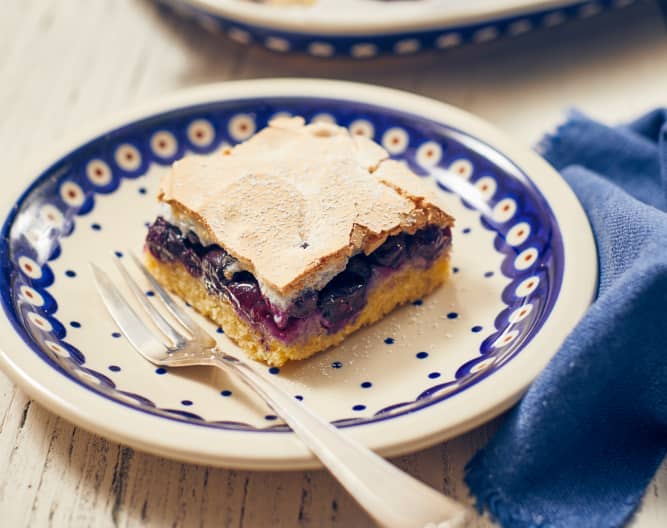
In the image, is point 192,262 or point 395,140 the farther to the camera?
point 395,140

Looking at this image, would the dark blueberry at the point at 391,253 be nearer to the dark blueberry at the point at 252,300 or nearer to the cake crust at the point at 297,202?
the cake crust at the point at 297,202

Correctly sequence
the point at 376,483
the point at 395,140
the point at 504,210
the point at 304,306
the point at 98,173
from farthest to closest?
the point at 395,140
the point at 98,173
the point at 504,210
the point at 304,306
the point at 376,483

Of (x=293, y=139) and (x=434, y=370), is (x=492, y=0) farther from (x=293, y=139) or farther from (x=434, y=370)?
(x=434, y=370)

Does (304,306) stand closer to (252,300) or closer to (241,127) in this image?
(252,300)

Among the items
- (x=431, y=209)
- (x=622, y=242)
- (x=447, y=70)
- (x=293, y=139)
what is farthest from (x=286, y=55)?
(x=622, y=242)

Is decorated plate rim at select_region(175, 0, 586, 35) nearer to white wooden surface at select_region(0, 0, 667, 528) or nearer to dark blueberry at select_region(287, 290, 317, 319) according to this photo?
white wooden surface at select_region(0, 0, 667, 528)

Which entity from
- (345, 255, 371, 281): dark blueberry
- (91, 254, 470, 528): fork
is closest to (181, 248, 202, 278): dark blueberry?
(91, 254, 470, 528): fork

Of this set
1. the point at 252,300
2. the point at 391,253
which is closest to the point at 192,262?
the point at 252,300

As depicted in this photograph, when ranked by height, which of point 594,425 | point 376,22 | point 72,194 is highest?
point 376,22
